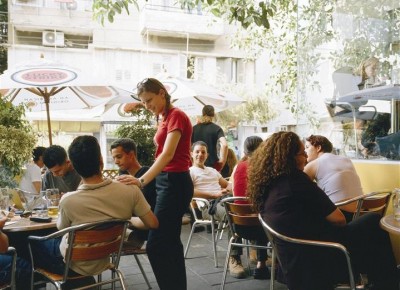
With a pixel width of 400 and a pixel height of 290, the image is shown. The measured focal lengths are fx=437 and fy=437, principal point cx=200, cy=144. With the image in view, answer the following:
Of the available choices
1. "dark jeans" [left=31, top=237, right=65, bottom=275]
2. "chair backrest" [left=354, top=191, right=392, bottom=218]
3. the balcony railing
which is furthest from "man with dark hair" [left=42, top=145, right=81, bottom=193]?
the balcony railing

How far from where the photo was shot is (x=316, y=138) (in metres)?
4.29

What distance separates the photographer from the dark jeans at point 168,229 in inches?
123

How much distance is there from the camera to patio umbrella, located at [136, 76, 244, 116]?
7.10 metres

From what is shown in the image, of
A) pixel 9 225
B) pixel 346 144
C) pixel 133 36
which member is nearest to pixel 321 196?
pixel 9 225

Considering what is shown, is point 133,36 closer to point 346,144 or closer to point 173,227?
point 346,144

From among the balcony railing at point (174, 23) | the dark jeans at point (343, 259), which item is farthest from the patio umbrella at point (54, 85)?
the balcony railing at point (174, 23)

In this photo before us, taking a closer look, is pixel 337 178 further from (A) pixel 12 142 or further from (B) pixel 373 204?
(A) pixel 12 142

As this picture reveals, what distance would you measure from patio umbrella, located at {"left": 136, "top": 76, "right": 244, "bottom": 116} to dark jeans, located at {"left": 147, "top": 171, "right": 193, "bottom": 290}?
3.94m

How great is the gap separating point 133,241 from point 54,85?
9.41 ft

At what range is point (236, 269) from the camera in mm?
4363

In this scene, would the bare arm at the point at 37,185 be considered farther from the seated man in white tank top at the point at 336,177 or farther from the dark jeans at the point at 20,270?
the seated man in white tank top at the point at 336,177

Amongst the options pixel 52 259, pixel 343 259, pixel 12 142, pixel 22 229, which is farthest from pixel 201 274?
pixel 12 142

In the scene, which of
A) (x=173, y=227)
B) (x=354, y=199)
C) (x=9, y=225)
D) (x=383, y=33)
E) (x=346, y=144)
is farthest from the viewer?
(x=346, y=144)

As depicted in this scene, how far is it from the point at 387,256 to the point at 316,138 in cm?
149
